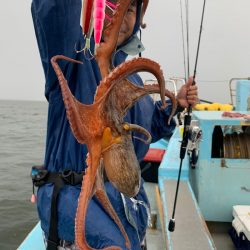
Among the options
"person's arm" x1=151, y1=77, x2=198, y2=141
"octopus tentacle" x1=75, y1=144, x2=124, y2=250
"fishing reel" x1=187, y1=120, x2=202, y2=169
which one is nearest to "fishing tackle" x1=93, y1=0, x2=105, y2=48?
"octopus tentacle" x1=75, y1=144, x2=124, y2=250

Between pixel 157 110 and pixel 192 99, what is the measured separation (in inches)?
13.1

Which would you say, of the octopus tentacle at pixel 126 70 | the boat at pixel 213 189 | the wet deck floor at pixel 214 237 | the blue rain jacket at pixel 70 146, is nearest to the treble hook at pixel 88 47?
the blue rain jacket at pixel 70 146

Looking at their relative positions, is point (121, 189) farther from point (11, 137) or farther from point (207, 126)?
point (11, 137)

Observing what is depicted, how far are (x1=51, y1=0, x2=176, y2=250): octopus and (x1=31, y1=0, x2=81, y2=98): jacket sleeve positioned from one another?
0.70 feet

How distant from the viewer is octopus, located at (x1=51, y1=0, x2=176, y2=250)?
1360 millimetres

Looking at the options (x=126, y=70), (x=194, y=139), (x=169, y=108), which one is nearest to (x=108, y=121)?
(x=126, y=70)

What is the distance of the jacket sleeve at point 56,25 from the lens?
5.39 ft

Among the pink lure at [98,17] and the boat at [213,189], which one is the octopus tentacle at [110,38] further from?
the boat at [213,189]

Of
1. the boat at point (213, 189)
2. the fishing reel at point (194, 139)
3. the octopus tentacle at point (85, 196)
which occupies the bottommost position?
the boat at point (213, 189)

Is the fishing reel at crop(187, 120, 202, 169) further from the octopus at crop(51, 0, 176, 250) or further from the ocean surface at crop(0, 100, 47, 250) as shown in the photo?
the ocean surface at crop(0, 100, 47, 250)

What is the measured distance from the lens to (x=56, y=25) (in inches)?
65.9

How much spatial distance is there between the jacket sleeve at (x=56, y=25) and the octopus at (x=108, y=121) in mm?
215

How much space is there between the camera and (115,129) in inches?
61.9

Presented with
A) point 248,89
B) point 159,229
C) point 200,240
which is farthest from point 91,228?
point 248,89
